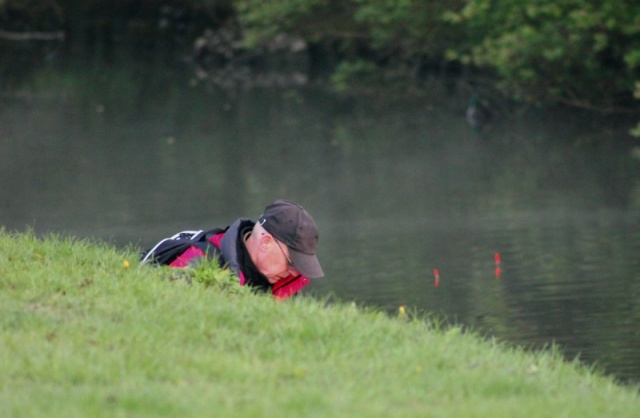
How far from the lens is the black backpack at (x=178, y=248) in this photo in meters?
7.13

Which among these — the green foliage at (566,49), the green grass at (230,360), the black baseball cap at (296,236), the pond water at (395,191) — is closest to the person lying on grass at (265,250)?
the black baseball cap at (296,236)

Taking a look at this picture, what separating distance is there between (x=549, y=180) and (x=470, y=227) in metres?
4.36

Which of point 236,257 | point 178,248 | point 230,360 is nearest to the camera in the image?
point 230,360

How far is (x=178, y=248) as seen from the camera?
7.22 m

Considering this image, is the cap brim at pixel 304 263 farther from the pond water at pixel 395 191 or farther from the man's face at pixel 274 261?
the pond water at pixel 395 191

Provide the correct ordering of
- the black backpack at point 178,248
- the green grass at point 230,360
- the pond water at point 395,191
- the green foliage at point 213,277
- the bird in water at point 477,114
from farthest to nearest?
the bird in water at point 477,114 → the pond water at point 395,191 → the black backpack at point 178,248 → the green foliage at point 213,277 → the green grass at point 230,360

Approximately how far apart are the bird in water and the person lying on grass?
20110mm

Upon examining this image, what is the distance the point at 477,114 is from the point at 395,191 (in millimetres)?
10442

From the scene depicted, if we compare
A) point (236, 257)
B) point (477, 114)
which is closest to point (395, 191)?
point (477, 114)

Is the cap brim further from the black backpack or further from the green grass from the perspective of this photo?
the black backpack

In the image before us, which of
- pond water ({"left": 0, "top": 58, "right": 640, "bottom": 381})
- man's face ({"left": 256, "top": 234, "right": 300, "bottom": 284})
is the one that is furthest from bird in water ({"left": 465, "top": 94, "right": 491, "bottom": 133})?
man's face ({"left": 256, "top": 234, "right": 300, "bottom": 284})

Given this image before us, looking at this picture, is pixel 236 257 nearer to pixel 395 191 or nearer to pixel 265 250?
pixel 265 250

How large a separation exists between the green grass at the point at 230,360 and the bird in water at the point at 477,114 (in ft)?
67.9

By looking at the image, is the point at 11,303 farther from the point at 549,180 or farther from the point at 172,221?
the point at 549,180
